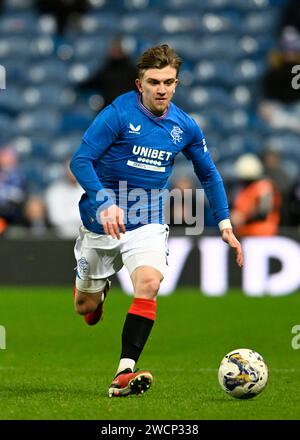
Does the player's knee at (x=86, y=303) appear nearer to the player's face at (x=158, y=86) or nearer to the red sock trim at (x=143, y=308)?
the red sock trim at (x=143, y=308)

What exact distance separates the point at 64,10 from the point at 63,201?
5.27m

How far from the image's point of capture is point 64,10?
19734 millimetres

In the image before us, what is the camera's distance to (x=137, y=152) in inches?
288

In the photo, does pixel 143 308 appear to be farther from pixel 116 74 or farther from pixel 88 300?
pixel 116 74

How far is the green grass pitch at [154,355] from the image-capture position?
6316mm

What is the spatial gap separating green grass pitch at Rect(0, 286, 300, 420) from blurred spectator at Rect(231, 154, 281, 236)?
126 centimetres

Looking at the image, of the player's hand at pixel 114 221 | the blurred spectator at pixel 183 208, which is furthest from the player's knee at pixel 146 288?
the blurred spectator at pixel 183 208

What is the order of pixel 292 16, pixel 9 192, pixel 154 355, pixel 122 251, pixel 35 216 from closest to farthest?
pixel 122 251
pixel 154 355
pixel 9 192
pixel 35 216
pixel 292 16

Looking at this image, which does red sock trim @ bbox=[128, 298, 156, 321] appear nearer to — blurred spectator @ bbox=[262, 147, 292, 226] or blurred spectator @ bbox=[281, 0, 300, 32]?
blurred spectator @ bbox=[262, 147, 292, 226]

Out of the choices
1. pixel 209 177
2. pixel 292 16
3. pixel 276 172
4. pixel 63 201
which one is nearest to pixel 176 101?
pixel 276 172

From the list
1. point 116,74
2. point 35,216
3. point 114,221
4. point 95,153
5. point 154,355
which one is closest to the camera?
point 114,221

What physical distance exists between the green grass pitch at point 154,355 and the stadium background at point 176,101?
0.09 m

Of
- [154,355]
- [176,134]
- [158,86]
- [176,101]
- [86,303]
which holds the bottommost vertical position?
[154,355]
